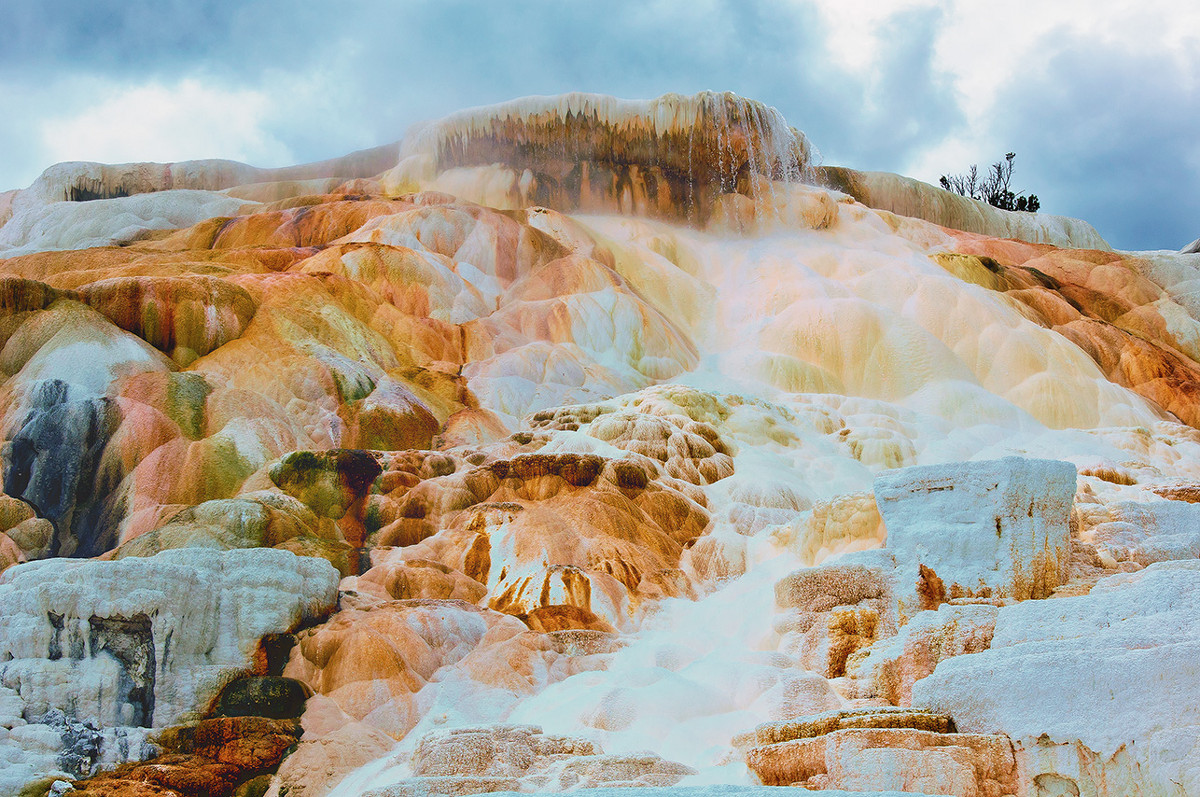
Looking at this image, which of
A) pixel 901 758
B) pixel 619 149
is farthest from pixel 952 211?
pixel 901 758

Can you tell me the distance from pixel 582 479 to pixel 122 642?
20.7 ft

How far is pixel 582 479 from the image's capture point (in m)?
15.2

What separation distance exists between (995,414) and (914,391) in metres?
1.44

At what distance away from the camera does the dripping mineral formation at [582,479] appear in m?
8.73

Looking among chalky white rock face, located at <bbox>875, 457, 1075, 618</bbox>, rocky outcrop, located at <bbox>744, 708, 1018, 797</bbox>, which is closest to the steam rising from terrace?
chalky white rock face, located at <bbox>875, 457, 1075, 618</bbox>

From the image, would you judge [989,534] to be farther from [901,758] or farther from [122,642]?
[122,642]

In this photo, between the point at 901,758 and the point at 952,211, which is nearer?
the point at 901,758

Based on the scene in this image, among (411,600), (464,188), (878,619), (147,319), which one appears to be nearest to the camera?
(878,619)

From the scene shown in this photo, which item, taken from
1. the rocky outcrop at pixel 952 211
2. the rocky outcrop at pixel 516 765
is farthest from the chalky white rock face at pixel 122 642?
the rocky outcrop at pixel 952 211

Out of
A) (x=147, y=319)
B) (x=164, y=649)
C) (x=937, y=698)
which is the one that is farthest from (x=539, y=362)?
(x=937, y=698)

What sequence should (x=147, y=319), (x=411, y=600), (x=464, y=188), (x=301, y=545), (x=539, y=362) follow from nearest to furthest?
(x=411, y=600) → (x=301, y=545) → (x=147, y=319) → (x=539, y=362) → (x=464, y=188)

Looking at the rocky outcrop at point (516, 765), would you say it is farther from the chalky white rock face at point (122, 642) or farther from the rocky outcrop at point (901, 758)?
the chalky white rock face at point (122, 642)

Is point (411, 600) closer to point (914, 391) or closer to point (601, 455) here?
point (601, 455)

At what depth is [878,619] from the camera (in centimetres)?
1059
